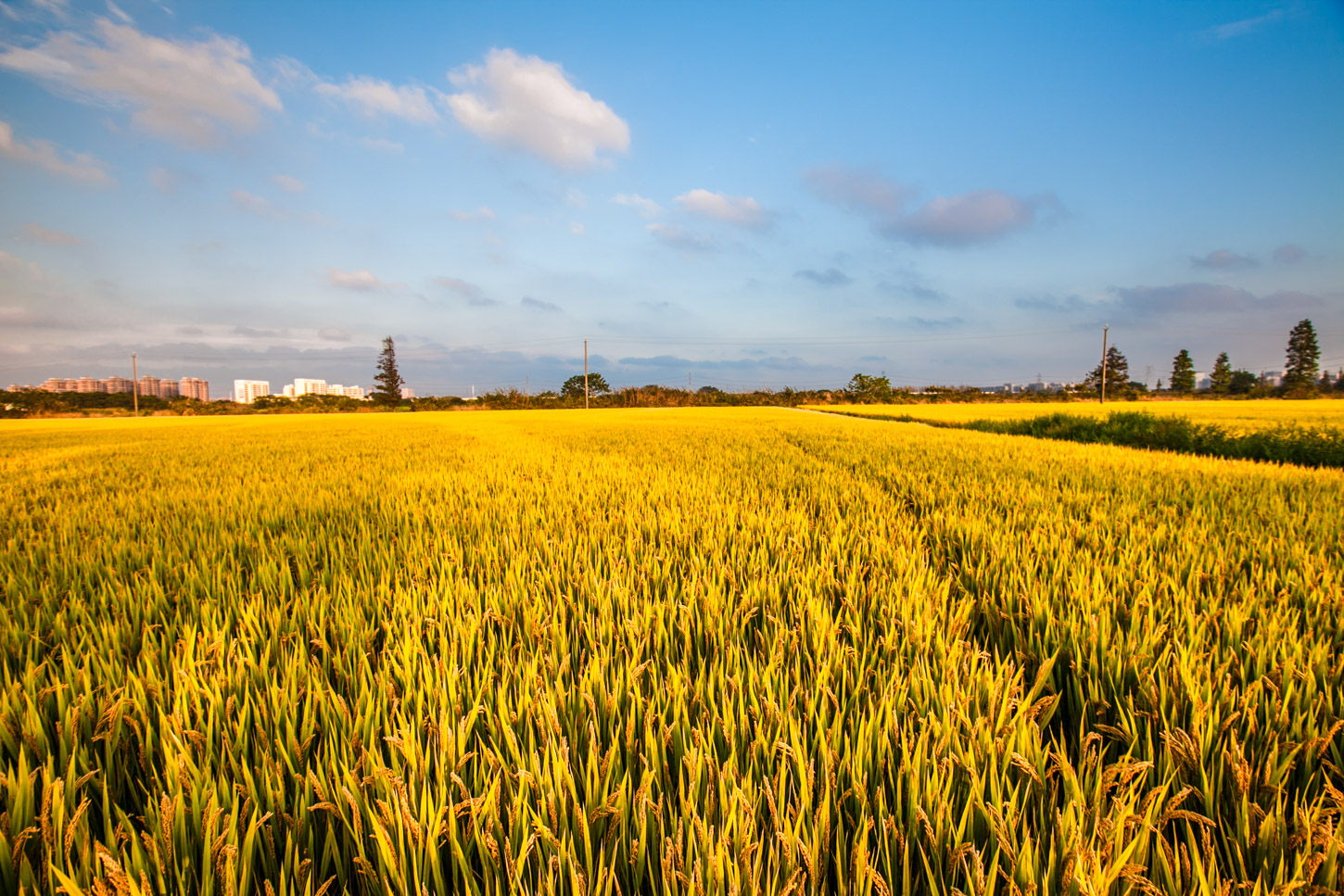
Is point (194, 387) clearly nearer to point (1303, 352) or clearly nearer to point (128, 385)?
point (128, 385)

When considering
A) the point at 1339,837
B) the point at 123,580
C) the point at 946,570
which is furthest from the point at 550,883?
the point at 123,580

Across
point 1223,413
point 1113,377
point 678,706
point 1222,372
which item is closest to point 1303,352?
point 1222,372

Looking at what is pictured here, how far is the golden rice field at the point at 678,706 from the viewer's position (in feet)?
2.51

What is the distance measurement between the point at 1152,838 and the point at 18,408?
62.3 meters

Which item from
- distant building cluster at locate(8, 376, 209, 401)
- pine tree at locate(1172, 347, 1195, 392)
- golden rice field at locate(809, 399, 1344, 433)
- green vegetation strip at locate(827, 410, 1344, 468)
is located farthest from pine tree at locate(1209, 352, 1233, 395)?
distant building cluster at locate(8, 376, 209, 401)

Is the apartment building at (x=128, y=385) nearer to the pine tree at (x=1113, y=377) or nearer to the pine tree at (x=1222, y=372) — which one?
the pine tree at (x=1113, y=377)

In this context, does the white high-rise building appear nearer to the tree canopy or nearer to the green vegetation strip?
the tree canopy

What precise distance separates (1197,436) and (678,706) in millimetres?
12868

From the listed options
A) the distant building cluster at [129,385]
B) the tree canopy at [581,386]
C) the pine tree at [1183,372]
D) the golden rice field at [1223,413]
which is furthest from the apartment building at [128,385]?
the pine tree at [1183,372]

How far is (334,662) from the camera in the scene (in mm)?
1342

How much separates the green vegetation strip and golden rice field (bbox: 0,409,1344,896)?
7175mm

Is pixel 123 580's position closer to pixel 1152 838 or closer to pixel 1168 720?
pixel 1152 838

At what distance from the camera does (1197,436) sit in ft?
30.7

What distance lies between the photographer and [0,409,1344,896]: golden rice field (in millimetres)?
764
